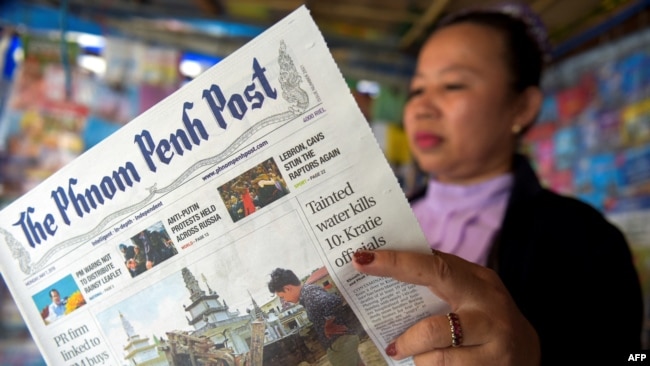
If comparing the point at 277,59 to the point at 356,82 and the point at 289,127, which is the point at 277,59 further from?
the point at 356,82

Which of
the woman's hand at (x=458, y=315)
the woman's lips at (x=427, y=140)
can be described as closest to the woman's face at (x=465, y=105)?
the woman's lips at (x=427, y=140)

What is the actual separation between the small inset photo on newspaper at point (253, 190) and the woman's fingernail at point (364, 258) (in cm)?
10

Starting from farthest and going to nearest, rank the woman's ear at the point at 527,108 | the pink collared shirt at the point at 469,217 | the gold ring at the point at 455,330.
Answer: the woman's ear at the point at 527,108 < the pink collared shirt at the point at 469,217 < the gold ring at the point at 455,330

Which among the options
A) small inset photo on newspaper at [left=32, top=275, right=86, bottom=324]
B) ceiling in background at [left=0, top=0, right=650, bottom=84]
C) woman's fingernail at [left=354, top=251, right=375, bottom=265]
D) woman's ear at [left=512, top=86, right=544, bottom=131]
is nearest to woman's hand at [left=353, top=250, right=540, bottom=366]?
woman's fingernail at [left=354, top=251, right=375, bottom=265]

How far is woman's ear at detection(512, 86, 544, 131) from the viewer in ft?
3.28

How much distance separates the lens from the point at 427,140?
3.14ft

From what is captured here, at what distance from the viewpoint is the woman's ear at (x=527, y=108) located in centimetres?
100

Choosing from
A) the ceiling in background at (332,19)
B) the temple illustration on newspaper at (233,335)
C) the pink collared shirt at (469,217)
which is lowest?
the pink collared shirt at (469,217)

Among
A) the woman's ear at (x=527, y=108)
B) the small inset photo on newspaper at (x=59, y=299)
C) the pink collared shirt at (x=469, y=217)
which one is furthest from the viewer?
the woman's ear at (x=527, y=108)

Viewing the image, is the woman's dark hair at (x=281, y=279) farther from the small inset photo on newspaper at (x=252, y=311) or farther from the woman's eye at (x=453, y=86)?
the woman's eye at (x=453, y=86)

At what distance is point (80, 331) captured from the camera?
1.77ft

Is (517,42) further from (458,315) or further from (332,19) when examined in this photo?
(332,19)

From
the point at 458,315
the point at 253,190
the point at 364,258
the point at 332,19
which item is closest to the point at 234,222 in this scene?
the point at 253,190

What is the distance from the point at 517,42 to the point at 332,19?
1.11 m
